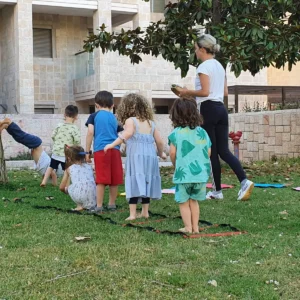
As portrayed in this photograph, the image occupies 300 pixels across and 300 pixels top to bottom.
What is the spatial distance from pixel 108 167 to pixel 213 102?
152 cm

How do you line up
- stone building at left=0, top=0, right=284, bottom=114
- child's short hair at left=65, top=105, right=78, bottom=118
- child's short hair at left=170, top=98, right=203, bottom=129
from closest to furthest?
child's short hair at left=170, top=98, right=203, bottom=129
child's short hair at left=65, top=105, right=78, bottom=118
stone building at left=0, top=0, right=284, bottom=114

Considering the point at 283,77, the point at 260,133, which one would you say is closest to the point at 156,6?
the point at 283,77

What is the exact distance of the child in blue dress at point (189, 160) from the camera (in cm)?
547

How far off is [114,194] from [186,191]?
1.64 metres

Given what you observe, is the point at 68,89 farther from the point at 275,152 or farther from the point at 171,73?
the point at 275,152

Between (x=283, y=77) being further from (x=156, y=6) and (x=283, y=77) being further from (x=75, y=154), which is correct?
(x=75, y=154)

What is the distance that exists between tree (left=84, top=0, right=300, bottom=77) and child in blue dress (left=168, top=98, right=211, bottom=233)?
16.2 ft

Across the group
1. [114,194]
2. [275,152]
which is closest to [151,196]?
[114,194]

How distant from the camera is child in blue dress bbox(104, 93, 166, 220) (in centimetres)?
625

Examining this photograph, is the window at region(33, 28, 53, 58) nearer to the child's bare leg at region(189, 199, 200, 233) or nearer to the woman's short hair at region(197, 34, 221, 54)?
the woman's short hair at region(197, 34, 221, 54)

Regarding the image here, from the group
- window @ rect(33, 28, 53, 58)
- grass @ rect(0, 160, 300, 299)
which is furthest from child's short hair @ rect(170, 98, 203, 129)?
window @ rect(33, 28, 53, 58)

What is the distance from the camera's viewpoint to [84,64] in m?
24.5

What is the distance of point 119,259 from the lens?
169 inches

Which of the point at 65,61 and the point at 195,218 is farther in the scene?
the point at 65,61
